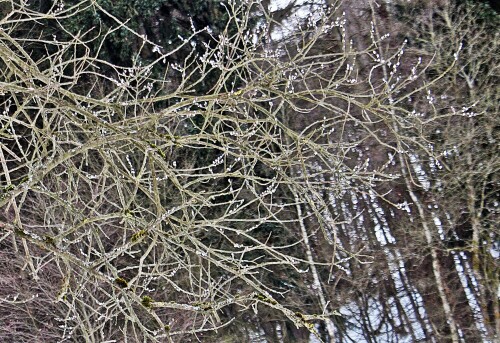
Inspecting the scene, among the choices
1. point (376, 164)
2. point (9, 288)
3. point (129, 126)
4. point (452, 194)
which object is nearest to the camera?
point (129, 126)

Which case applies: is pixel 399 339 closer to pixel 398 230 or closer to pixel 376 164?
pixel 398 230

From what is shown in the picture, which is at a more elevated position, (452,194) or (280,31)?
(280,31)

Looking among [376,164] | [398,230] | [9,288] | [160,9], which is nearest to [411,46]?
[376,164]

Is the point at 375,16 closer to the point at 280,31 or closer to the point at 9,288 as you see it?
the point at 280,31

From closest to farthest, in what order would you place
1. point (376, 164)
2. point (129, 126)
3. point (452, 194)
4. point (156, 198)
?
point (156, 198)
point (129, 126)
point (452, 194)
point (376, 164)

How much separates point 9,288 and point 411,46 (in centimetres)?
691

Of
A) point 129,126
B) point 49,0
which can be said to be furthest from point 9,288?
point 129,126

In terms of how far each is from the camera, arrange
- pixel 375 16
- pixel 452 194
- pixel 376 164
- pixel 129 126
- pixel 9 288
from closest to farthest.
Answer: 1. pixel 129 126
2. pixel 9 288
3. pixel 452 194
4. pixel 376 164
5. pixel 375 16

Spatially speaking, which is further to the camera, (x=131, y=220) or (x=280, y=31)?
(x=280, y=31)

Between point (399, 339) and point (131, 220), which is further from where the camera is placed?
point (399, 339)

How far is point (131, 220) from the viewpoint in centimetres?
373

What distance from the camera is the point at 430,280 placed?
11.8m

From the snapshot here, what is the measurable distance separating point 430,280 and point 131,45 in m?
6.21

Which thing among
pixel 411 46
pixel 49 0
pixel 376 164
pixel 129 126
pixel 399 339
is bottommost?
pixel 399 339
